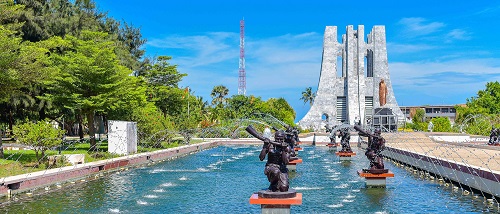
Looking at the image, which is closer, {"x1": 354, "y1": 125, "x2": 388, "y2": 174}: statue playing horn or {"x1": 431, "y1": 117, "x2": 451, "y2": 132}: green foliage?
{"x1": 354, "y1": 125, "x2": 388, "y2": 174}: statue playing horn

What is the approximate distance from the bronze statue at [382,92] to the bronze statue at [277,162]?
59834 mm

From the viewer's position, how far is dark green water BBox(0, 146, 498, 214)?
1164 centimetres

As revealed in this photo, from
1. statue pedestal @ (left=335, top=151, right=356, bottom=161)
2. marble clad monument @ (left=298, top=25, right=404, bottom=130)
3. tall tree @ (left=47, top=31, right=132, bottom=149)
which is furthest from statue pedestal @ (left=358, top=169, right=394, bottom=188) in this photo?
marble clad monument @ (left=298, top=25, right=404, bottom=130)

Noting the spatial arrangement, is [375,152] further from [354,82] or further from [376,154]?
[354,82]

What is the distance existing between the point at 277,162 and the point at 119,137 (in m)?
15.2

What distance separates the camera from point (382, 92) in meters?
67.5

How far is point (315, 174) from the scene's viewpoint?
1872cm

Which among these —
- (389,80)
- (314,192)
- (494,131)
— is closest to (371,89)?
(389,80)

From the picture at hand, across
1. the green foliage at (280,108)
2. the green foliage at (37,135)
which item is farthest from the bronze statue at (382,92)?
the green foliage at (37,135)

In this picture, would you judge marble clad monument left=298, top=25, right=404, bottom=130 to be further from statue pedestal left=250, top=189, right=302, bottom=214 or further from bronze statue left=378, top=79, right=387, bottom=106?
statue pedestal left=250, top=189, right=302, bottom=214

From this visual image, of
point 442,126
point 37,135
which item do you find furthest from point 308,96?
point 37,135

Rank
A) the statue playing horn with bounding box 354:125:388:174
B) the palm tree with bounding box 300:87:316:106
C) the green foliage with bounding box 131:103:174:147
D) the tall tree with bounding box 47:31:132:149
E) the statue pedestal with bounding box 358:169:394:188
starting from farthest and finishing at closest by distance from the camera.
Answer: the palm tree with bounding box 300:87:316:106
the green foliage with bounding box 131:103:174:147
the tall tree with bounding box 47:31:132:149
the statue playing horn with bounding box 354:125:388:174
the statue pedestal with bounding box 358:169:394:188

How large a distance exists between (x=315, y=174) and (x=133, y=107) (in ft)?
48.3

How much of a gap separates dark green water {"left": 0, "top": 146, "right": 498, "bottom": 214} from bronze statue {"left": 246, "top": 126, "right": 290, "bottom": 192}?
75.7 inches
